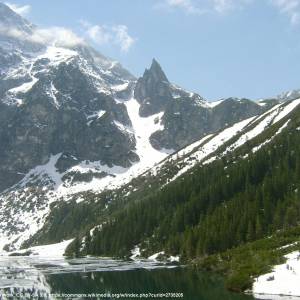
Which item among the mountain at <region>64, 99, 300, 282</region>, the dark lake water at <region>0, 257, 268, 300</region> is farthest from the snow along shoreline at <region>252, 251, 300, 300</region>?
the dark lake water at <region>0, 257, 268, 300</region>

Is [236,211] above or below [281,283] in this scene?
above

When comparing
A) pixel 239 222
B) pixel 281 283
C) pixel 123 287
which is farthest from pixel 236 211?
pixel 281 283

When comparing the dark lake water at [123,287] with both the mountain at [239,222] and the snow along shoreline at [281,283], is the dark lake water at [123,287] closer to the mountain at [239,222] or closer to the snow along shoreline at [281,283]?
the snow along shoreline at [281,283]

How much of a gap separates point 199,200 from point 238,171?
19.6 metres

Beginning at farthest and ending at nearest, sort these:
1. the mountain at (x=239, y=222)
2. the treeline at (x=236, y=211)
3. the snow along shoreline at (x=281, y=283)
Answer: the treeline at (x=236, y=211), the mountain at (x=239, y=222), the snow along shoreline at (x=281, y=283)

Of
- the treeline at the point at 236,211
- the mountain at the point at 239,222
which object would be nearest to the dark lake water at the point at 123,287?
the mountain at the point at 239,222

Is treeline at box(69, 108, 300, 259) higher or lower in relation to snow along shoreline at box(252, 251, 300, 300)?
higher

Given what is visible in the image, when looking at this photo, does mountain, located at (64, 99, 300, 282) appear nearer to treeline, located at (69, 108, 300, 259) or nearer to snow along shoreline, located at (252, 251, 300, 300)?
treeline, located at (69, 108, 300, 259)

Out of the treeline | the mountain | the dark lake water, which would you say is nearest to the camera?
the dark lake water

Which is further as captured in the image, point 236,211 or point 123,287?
point 236,211

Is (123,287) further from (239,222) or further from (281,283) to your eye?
(239,222)

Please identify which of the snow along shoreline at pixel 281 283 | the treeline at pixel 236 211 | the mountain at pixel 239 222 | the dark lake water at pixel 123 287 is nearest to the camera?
the snow along shoreline at pixel 281 283

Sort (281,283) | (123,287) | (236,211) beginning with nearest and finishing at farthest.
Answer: (281,283) → (123,287) → (236,211)

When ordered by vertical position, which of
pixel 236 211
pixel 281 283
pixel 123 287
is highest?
pixel 236 211
